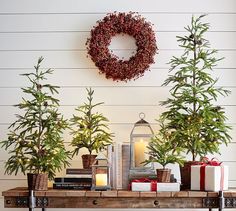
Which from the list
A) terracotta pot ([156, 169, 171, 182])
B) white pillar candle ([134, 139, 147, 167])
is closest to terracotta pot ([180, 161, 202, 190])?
terracotta pot ([156, 169, 171, 182])

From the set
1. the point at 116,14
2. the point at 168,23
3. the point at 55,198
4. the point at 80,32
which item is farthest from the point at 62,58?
the point at 55,198

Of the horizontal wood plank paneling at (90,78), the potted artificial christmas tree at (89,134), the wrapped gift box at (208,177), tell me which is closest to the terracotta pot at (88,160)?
the potted artificial christmas tree at (89,134)

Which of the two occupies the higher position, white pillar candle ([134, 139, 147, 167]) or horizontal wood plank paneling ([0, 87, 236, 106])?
horizontal wood plank paneling ([0, 87, 236, 106])

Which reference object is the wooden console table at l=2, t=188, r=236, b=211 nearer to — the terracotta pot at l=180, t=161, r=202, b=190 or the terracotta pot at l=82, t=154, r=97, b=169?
the terracotta pot at l=180, t=161, r=202, b=190

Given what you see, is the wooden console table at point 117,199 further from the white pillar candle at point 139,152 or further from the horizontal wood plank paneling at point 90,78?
the horizontal wood plank paneling at point 90,78

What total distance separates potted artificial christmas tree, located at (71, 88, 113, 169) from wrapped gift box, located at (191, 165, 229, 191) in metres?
0.66

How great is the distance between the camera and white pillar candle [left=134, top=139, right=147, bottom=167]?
3.57 m

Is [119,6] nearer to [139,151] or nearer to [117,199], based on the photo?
[139,151]

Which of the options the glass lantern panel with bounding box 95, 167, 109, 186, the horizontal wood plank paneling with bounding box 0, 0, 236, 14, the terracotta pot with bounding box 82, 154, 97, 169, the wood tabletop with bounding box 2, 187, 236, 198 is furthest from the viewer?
the horizontal wood plank paneling with bounding box 0, 0, 236, 14

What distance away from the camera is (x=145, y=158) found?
3.58 m

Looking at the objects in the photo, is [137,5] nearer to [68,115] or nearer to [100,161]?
[68,115]

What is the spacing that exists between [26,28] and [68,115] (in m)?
0.72

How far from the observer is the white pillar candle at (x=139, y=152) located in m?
3.57

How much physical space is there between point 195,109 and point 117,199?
2.67 feet
